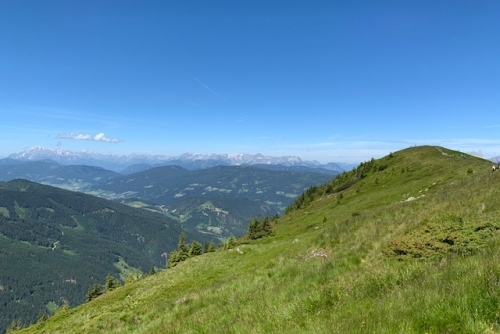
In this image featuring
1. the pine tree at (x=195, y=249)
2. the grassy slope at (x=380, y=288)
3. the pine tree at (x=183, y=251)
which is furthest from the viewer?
the pine tree at (x=183, y=251)

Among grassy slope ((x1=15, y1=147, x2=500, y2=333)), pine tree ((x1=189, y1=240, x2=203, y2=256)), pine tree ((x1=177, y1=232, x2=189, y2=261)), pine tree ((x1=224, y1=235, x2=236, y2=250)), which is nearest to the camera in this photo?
grassy slope ((x1=15, y1=147, x2=500, y2=333))

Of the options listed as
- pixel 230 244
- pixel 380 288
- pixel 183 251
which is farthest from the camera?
pixel 183 251

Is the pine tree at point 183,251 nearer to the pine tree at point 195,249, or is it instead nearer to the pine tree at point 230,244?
the pine tree at point 195,249

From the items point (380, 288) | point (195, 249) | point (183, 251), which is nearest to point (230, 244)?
point (195, 249)

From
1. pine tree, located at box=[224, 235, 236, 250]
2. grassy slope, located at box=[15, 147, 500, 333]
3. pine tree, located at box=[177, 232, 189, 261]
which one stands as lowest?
pine tree, located at box=[177, 232, 189, 261]

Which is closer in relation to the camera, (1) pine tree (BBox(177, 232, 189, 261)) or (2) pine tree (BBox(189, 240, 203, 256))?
(2) pine tree (BBox(189, 240, 203, 256))

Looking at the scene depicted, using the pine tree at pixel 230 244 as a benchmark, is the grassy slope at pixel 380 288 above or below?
above

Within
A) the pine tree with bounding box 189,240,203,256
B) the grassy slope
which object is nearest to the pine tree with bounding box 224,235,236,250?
the pine tree with bounding box 189,240,203,256

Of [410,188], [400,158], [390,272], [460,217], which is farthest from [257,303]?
[400,158]

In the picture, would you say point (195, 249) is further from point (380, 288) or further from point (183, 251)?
→ point (380, 288)

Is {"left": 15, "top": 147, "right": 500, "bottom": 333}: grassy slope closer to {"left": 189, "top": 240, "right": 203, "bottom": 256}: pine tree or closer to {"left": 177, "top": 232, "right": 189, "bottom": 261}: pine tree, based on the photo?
{"left": 189, "top": 240, "right": 203, "bottom": 256}: pine tree

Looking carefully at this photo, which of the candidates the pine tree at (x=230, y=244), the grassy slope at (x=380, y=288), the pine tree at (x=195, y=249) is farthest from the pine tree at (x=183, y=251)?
the grassy slope at (x=380, y=288)

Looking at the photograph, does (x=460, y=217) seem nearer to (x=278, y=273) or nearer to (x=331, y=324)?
(x=278, y=273)

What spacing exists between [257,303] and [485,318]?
6.64m
